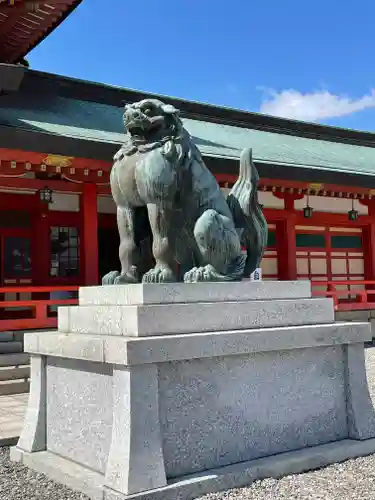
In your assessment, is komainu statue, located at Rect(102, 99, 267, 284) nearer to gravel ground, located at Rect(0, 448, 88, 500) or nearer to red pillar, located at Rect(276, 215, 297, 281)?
gravel ground, located at Rect(0, 448, 88, 500)

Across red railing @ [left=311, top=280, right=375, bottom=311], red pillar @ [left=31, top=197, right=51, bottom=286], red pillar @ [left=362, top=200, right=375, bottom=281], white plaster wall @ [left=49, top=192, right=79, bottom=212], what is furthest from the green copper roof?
red railing @ [left=311, top=280, right=375, bottom=311]

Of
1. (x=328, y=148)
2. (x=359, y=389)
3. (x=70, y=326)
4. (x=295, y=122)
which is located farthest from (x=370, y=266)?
(x=70, y=326)

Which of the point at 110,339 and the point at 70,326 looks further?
the point at 70,326

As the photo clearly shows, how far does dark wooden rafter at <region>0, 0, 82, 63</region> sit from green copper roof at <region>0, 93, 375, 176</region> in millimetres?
1538

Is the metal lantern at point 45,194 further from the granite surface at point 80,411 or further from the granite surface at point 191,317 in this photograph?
the granite surface at point 80,411

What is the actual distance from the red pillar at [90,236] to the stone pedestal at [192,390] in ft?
19.5

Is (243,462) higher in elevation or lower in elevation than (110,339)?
lower

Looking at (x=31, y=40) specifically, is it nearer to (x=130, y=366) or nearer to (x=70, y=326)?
(x=70, y=326)

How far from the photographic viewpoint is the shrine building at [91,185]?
926 cm

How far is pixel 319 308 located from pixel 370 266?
11034 millimetres

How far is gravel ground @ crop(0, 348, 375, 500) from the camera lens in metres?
3.22

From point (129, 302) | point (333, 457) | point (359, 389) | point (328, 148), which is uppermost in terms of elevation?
point (328, 148)

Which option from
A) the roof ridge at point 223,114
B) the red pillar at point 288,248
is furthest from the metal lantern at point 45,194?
the red pillar at point 288,248

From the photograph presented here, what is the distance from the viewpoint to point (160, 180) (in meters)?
3.85
